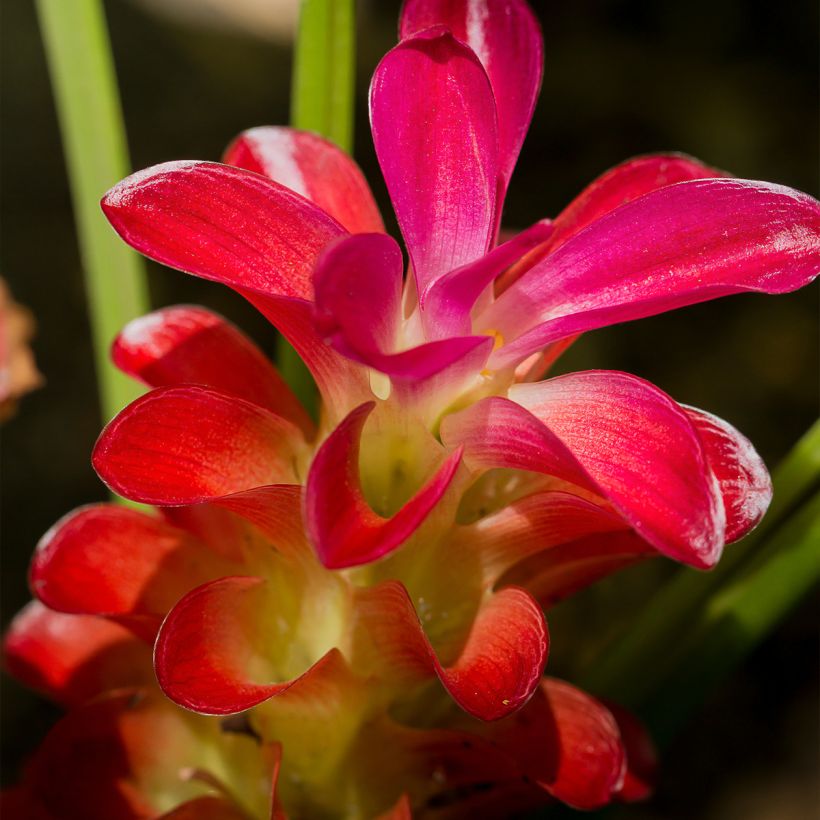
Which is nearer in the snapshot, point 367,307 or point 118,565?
point 367,307

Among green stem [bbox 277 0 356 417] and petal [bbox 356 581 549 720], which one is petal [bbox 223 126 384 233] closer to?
green stem [bbox 277 0 356 417]

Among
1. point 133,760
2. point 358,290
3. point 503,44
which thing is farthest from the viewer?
point 133,760

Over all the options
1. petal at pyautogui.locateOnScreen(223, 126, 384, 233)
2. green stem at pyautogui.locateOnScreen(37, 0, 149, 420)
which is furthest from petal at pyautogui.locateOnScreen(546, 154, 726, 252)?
green stem at pyautogui.locateOnScreen(37, 0, 149, 420)

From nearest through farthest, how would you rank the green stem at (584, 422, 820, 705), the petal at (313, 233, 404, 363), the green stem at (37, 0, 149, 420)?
1. the petal at (313, 233, 404, 363)
2. the green stem at (584, 422, 820, 705)
3. the green stem at (37, 0, 149, 420)

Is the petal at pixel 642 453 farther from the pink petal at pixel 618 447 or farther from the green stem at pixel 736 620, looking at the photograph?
the green stem at pixel 736 620

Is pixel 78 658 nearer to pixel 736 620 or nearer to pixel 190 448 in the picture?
pixel 190 448

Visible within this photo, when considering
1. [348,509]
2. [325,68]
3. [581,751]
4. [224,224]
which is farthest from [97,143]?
[581,751]

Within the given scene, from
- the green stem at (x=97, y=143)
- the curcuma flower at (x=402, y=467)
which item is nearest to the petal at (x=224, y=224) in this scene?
the curcuma flower at (x=402, y=467)
